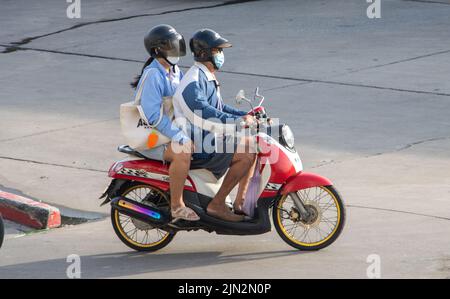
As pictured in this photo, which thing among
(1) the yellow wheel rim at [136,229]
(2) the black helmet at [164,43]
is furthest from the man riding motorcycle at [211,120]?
(1) the yellow wheel rim at [136,229]

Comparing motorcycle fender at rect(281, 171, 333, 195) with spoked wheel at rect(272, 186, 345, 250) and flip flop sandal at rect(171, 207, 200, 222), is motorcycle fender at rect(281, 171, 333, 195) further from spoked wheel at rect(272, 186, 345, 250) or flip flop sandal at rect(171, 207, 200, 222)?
flip flop sandal at rect(171, 207, 200, 222)

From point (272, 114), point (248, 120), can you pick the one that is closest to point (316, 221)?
point (248, 120)

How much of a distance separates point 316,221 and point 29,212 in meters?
2.71

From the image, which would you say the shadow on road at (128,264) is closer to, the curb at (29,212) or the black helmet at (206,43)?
the curb at (29,212)

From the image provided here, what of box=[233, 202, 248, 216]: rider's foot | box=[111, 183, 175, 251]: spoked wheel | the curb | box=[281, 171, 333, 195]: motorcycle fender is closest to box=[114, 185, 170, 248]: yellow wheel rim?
box=[111, 183, 175, 251]: spoked wheel

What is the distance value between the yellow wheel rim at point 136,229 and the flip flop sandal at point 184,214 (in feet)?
1.15

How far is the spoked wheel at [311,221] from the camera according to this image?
8.64 metres

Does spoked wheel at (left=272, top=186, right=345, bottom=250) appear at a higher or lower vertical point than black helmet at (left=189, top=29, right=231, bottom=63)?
lower

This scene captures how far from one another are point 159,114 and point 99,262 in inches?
46.6

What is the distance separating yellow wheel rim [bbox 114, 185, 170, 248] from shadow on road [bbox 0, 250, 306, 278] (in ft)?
0.43

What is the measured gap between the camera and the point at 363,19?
735 inches

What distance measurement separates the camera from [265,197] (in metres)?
8.67

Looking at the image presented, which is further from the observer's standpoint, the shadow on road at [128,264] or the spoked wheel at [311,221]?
the spoked wheel at [311,221]

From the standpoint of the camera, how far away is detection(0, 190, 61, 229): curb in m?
9.96
